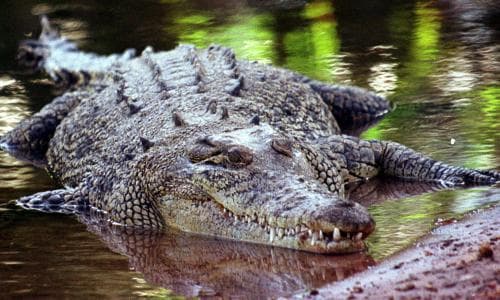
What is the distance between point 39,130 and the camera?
10227mm

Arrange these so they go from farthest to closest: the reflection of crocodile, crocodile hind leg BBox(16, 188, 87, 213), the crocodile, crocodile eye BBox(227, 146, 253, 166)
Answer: crocodile hind leg BBox(16, 188, 87, 213)
crocodile eye BBox(227, 146, 253, 166)
the crocodile
the reflection of crocodile

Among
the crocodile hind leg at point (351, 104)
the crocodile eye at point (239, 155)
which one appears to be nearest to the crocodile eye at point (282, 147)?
the crocodile eye at point (239, 155)

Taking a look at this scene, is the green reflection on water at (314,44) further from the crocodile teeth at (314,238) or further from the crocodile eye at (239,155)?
the crocodile teeth at (314,238)

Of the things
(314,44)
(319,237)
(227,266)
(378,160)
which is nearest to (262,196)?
(227,266)

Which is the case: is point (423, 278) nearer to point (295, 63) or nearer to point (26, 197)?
point (26, 197)

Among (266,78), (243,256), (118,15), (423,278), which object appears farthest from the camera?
(118,15)

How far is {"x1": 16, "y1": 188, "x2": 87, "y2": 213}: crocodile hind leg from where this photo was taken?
812cm

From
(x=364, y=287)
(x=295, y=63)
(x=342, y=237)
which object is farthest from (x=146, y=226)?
(x=295, y=63)

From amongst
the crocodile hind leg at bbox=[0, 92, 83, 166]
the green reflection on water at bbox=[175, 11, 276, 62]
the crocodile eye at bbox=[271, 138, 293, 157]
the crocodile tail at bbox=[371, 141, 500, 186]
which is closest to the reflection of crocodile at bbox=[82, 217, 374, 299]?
the crocodile eye at bbox=[271, 138, 293, 157]

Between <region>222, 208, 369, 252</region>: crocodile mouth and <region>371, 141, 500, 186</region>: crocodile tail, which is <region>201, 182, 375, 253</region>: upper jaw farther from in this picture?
<region>371, 141, 500, 186</region>: crocodile tail

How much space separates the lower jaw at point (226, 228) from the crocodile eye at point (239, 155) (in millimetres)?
280

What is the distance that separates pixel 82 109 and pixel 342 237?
12.9ft

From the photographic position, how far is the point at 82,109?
960 cm

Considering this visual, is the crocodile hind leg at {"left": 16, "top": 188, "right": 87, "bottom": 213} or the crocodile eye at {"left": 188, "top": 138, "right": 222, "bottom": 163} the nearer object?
the crocodile eye at {"left": 188, "top": 138, "right": 222, "bottom": 163}
